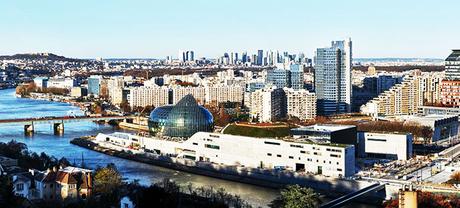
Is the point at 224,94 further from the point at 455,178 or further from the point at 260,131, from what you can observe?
the point at 455,178

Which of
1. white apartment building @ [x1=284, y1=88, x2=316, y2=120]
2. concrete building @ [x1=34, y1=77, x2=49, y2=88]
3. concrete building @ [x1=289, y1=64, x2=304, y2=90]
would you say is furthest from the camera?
concrete building @ [x1=34, y1=77, x2=49, y2=88]

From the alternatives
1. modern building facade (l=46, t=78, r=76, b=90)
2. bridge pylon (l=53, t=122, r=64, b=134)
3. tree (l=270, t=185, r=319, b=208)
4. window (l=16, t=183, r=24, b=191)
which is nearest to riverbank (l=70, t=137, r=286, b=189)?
bridge pylon (l=53, t=122, r=64, b=134)

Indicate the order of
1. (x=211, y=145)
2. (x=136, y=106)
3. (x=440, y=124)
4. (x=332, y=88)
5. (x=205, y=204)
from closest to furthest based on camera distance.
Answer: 1. (x=205, y=204)
2. (x=211, y=145)
3. (x=440, y=124)
4. (x=332, y=88)
5. (x=136, y=106)

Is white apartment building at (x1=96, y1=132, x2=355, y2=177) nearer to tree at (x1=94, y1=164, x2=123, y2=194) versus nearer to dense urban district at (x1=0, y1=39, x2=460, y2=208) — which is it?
dense urban district at (x1=0, y1=39, x2=460, y2=208)

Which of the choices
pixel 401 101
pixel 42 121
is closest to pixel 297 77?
pixel 401 101

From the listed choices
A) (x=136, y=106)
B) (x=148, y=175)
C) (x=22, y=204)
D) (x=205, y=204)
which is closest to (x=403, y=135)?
(x=148, y=175)

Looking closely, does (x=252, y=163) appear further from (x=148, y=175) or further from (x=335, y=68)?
(x=335, y=68)

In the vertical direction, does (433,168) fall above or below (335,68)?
below
